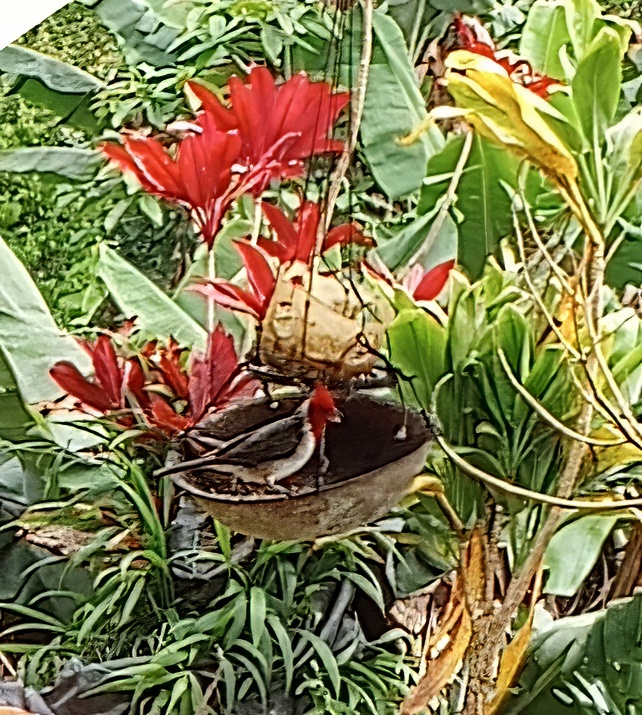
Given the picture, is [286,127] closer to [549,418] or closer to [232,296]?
[232,296]

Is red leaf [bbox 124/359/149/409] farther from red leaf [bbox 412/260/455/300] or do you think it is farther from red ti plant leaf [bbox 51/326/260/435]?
red leaf [bbox 412/260/455/300]

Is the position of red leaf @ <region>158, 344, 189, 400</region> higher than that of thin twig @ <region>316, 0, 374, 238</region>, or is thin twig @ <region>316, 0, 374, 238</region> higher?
thin twig @ <region>316, 0, 374, 238</region>

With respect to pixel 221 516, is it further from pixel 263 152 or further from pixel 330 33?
pixel 330 33

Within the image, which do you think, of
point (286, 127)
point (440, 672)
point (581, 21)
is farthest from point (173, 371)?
point (581, 21)

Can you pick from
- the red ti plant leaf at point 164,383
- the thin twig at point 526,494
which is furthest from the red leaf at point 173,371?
the thin twig at point 526,494

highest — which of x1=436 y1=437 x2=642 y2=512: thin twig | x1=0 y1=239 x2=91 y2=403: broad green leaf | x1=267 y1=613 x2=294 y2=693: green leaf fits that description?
x1=0 y1=239 x2=91 y2=403: broad green leaf

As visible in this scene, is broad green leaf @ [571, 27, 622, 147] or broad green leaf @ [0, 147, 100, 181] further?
broad green leaf @ [0, 147, 100, 181]

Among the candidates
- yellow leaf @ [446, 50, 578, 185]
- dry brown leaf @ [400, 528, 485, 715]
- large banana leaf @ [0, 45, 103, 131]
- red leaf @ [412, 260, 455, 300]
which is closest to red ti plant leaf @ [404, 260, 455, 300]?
red leaf @ [412, 260, 455, 300]

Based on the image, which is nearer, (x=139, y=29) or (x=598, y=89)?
(x=598, y=89)
